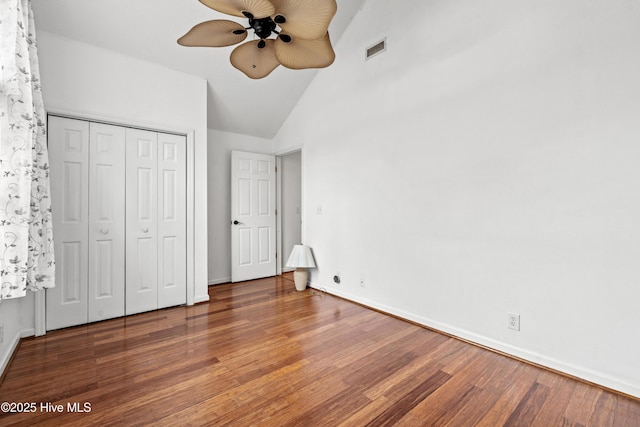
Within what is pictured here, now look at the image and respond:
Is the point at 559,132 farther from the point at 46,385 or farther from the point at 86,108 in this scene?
the point at 86,108

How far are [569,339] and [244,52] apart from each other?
3.09 metres

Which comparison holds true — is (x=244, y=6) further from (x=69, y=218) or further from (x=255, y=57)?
(x=69, y=218)

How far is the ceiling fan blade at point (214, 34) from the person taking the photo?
6.15ft

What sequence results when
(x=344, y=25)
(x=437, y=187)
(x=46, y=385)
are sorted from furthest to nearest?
(x=344, y=25) → (x=437, y=187) → (x=46, y=385)

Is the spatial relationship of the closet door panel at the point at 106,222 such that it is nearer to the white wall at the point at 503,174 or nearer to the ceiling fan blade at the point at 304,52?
the ceiling fan blade at the point at 304,52

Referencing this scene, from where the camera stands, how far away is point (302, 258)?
4137 millimetres

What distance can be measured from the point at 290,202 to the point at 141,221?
8.09 ft

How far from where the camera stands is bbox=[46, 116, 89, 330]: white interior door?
109 inches

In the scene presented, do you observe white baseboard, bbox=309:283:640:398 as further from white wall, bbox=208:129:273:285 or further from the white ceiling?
the white ceiling

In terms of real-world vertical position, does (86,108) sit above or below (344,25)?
below

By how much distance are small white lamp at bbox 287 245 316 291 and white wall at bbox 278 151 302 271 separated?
0.93m

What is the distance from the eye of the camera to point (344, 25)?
372 cm

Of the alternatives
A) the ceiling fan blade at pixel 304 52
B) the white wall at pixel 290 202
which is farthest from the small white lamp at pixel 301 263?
the ceiling fan blade at pixel 304 52

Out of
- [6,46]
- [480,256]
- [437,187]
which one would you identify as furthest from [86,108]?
[480,256]
